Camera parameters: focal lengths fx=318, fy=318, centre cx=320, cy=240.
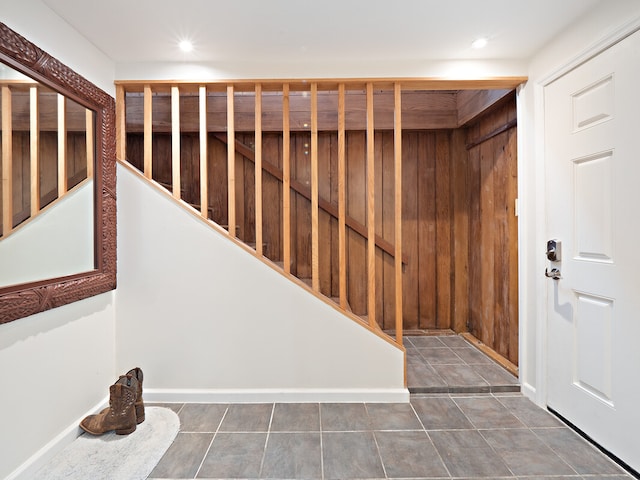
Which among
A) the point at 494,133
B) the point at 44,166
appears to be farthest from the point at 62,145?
the point at 494,133

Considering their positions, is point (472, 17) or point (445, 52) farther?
point (445, 52)

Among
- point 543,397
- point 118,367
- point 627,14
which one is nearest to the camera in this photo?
point 627,14

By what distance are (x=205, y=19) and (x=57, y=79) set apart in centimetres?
86

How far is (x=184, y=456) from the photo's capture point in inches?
65.1

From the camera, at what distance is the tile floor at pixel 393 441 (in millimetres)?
1551

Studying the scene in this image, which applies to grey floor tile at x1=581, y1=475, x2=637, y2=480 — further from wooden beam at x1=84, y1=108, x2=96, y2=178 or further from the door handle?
wooden beam at x1=84, y1=108, x2=96, y2=178

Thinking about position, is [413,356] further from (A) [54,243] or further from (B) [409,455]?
(A) [54,243]

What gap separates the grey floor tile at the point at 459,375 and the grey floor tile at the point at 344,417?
2.37 feet

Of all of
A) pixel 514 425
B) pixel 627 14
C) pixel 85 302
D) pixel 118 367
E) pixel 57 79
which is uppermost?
pixel 627 14

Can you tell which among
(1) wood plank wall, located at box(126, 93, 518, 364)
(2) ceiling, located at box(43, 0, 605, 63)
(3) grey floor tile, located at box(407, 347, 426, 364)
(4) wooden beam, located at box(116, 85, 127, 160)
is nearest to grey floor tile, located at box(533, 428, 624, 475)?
(3) grey floor tile, located at box(407, 347, 426, 364)

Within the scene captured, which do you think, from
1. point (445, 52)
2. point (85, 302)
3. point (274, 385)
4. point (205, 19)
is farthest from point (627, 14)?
point (85, 302)

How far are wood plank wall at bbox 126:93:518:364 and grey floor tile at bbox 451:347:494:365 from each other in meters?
0.21

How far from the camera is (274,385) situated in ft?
7.22

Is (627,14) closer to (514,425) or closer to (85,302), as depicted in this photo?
(514,425)
